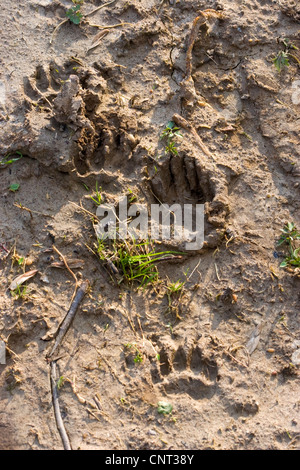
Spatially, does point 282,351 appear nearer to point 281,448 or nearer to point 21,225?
point 281,448

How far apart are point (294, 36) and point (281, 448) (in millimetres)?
2490

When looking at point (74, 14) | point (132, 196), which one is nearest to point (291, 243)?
point (132, 196)

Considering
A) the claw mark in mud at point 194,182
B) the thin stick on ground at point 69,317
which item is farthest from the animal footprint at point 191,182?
the thin stick on ground at point 69,317

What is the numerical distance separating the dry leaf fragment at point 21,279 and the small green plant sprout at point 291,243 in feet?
4.52

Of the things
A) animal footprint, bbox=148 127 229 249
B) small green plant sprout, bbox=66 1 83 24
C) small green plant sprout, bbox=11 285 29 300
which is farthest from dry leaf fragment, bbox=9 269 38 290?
small green plant sprout, bbox=66 1 83 24

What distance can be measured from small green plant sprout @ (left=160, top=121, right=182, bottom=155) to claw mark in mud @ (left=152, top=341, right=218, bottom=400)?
3.63 ft

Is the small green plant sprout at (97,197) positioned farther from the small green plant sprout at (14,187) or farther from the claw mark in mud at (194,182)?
the small green plant sprout at (14,187)

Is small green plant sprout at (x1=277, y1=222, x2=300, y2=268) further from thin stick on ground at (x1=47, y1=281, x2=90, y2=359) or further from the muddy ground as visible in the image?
thin stick on ground at (x1=47, y1=281, x2=90, y2=359)

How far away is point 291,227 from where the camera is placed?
2930 mm

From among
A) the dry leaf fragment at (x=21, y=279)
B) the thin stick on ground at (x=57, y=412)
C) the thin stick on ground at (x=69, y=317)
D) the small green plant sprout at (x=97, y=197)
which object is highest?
the small green plant sprout at (x=97, y=197)

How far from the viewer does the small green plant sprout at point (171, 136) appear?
2.98 m

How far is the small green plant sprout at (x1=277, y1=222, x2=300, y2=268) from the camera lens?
2863 millimetres

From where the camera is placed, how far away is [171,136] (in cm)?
302

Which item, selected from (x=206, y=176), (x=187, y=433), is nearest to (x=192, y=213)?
(x=206, y=176)
